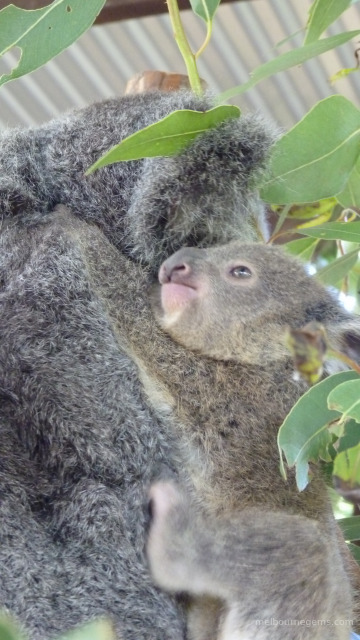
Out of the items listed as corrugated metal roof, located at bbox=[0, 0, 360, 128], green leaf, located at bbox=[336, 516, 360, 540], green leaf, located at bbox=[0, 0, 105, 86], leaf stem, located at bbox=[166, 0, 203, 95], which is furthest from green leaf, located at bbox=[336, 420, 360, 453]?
corrugated metal roof, located at bbox=[0, 0, 360, 128]

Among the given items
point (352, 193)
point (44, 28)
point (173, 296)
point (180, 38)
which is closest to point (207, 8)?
point (180, 38)

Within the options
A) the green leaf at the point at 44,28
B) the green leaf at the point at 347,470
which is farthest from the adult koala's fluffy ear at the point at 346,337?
the green leaf at the point at 44,28

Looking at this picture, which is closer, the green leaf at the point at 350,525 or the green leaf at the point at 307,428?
the green leaf at the point at 307,428

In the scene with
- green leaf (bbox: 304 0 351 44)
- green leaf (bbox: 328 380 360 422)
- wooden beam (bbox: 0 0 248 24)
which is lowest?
green leaf (bbox: 328 380 360 422)

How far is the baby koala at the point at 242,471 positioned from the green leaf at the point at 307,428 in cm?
10

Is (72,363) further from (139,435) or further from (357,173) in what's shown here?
(357,173)

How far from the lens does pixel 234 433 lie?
1857mm

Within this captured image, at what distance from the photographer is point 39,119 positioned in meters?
4.45

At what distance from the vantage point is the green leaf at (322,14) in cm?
218

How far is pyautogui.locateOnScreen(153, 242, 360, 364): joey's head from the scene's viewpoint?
1.98 metres

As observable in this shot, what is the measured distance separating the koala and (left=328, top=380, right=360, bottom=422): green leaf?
0.77 ft

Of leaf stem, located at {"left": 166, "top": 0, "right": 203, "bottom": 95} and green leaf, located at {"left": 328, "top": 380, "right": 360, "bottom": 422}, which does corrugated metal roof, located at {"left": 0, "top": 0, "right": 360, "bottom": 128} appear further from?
green leaf, located at {"left": 328, "top": 380, "right": 360, "bottom": 422}

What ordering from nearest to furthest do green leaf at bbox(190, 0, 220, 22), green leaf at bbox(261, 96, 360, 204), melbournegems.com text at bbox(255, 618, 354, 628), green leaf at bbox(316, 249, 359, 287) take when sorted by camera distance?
melbournegems.com text at bbox(255, 618, 354, 628) < green leaf at bbox(261, 96, 360, 204) < green leaf at bbox(190, 0, 220, 22) < green leaf at bbox(316, 249, 359, 287)

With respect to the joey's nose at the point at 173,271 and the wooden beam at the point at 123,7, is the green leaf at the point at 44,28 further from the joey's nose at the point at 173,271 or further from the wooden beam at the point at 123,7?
the wooden beam at the point at 123,7
